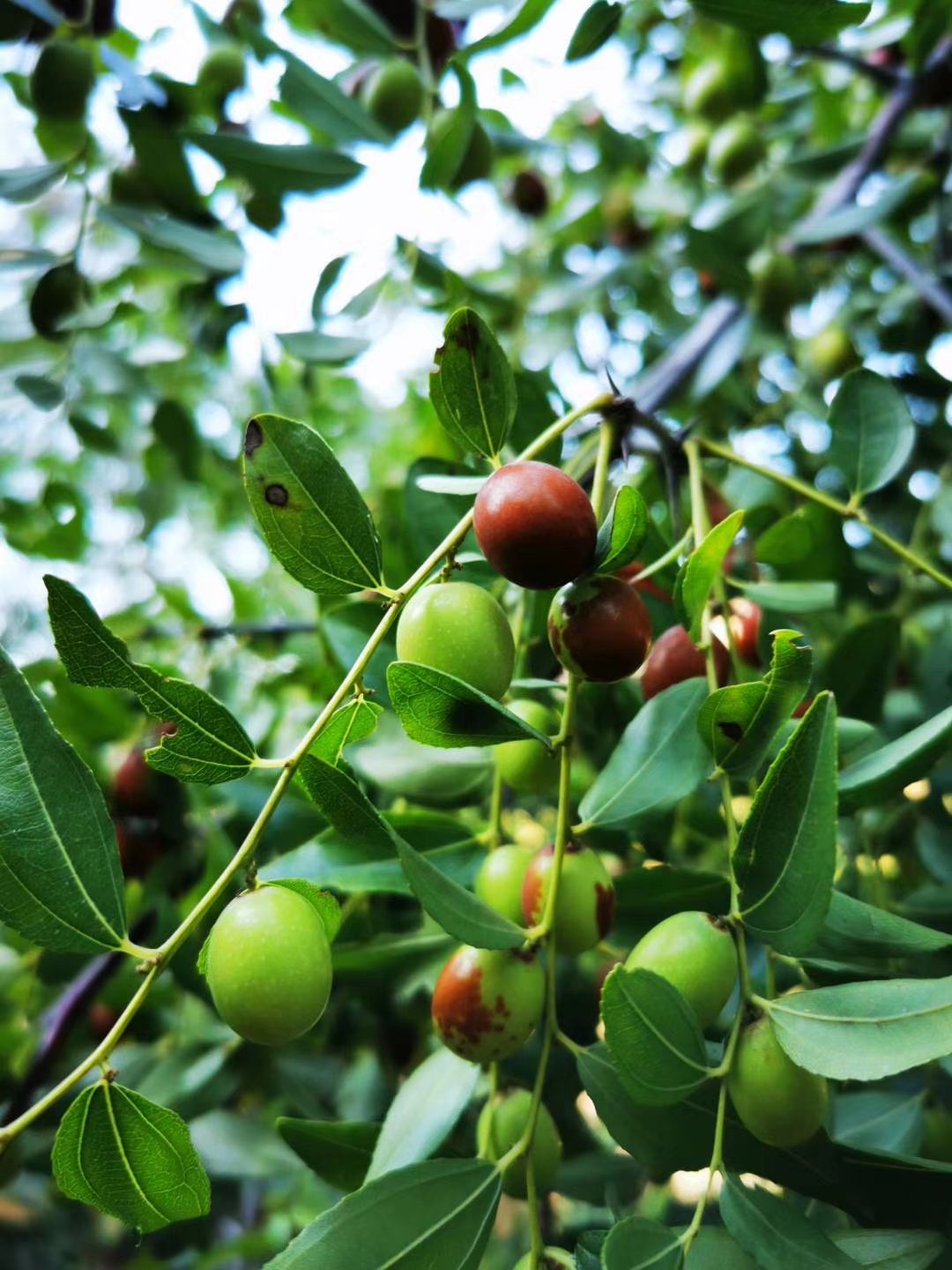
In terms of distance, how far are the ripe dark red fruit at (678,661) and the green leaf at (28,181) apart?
103 cm

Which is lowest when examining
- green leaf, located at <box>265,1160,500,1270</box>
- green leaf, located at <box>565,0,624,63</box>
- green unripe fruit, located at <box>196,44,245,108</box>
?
green leaf, located at <box>265,1160,500,1270</box>

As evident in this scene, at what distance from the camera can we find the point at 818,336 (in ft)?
6.66

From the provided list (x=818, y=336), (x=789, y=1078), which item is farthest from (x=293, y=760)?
(x=818, y=336)

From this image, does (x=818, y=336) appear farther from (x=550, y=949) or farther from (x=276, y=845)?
(x=550, y=949)

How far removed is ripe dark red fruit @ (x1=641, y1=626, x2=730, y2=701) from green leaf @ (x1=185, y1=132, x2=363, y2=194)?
2.47 ft

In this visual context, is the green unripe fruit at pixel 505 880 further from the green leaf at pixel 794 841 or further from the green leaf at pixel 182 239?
the green leaf at pixel 182 239

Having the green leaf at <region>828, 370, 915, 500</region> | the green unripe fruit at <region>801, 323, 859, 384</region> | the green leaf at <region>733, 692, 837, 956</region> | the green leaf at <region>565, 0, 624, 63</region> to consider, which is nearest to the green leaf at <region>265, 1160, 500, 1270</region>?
the green leaf at <region>733, 692, 837, 956</region>

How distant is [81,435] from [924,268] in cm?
154

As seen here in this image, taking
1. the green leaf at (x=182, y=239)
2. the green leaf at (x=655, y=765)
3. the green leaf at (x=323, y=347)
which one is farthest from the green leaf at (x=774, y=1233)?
the green leaf at (x=182, y=239)

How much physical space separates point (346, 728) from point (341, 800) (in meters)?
0.08

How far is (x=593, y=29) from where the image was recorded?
42.7 inches

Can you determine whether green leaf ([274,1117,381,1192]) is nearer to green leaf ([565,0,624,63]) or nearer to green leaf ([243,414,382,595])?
green leaf ([243,414,382,595])

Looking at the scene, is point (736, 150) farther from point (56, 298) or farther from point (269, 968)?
point (269, 968)

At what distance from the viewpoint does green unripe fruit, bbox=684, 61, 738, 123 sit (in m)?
1.79
